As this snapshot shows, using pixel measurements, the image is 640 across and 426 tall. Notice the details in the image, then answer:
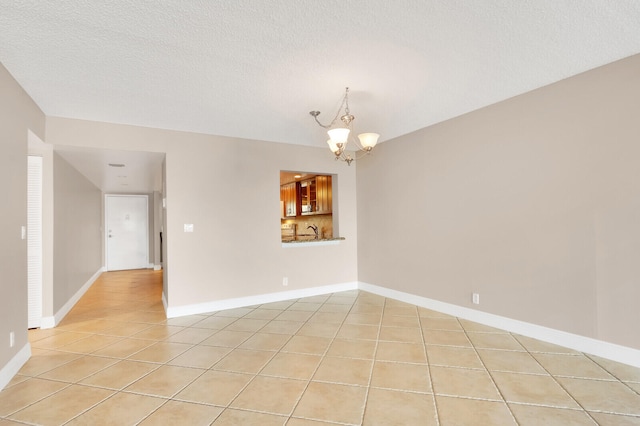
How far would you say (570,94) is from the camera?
2.95 meters

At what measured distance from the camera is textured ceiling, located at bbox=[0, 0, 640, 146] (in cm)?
196

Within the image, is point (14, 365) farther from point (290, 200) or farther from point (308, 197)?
point (290, 200)

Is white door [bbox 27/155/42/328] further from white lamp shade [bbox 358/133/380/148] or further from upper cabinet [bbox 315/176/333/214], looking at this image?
upper cabinet [bbox 315/176/333/214]

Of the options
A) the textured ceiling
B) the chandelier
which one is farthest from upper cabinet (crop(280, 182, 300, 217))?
the textured ceiling

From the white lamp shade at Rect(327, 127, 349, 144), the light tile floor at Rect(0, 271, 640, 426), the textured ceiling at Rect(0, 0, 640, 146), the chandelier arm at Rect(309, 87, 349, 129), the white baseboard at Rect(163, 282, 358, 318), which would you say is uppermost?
the textured ceiling at Rect(0, 0, 640, 146)

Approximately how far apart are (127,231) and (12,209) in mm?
6583

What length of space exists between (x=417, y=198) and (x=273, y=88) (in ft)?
8.36

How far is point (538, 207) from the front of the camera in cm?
319

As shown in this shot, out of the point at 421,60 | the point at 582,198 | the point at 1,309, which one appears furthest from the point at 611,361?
the point at 1,309

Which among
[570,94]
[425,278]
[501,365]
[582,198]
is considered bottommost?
[501,365]

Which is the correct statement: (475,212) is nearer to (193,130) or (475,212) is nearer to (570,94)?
(570,94)

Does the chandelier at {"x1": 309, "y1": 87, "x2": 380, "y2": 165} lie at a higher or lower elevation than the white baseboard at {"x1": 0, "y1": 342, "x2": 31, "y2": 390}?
higher

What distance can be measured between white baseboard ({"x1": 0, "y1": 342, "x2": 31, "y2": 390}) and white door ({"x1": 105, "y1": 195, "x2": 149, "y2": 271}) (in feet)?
20.2

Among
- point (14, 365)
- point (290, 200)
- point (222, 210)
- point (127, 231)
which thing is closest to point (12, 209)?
point (14, 365)
